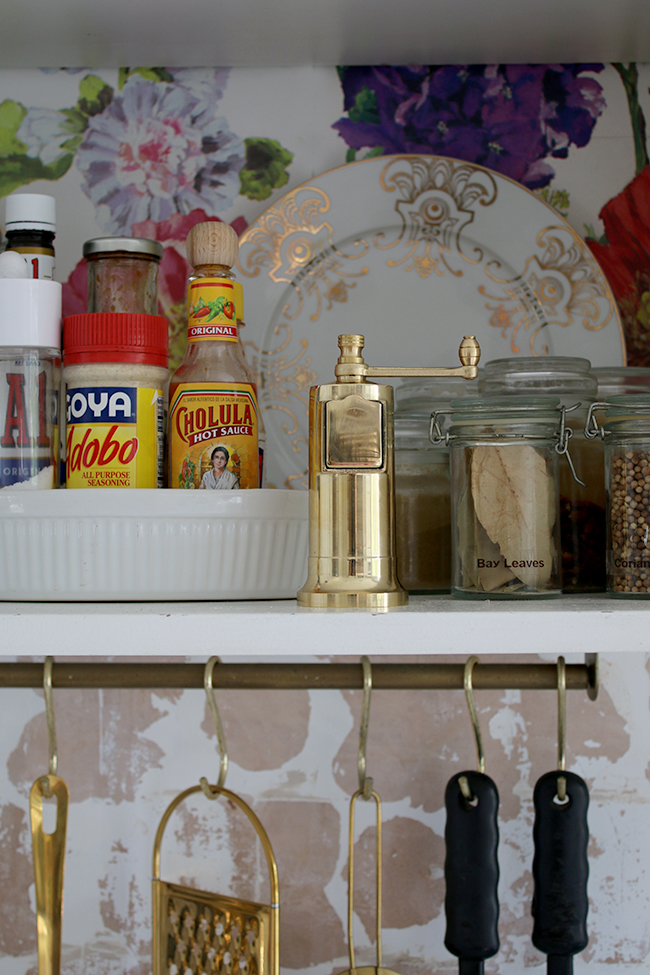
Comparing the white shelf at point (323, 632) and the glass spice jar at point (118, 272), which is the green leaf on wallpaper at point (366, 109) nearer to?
the glass spice jar at point (118, 272)

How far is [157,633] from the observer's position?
477 millimetres

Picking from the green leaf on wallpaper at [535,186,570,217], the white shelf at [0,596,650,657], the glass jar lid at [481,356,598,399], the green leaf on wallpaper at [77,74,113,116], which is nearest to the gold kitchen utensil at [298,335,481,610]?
the white shelf at [0,596,650,657]

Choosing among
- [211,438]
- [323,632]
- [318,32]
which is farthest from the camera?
[318,32]

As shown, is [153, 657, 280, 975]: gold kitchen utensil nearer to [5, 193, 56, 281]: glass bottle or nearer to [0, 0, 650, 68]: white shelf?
[5, 193, 56, 281]: glass bottle

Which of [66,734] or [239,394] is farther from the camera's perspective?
[66,734]

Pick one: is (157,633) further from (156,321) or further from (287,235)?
(287,235)

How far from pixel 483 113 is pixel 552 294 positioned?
0.19m

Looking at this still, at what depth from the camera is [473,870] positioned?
1.93 feet

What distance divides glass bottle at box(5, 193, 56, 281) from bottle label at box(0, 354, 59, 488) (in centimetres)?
10

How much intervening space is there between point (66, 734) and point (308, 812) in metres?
0.26

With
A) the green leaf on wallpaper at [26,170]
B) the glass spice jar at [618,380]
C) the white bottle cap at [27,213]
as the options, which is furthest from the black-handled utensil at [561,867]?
the green leaf on wallpaper at [26,170]

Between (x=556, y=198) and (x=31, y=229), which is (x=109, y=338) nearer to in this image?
(x=31, y=229)

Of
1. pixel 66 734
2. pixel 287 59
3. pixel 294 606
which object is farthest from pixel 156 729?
pixel 287 59

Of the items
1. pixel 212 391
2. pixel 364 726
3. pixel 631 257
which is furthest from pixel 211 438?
pixel 631 257
